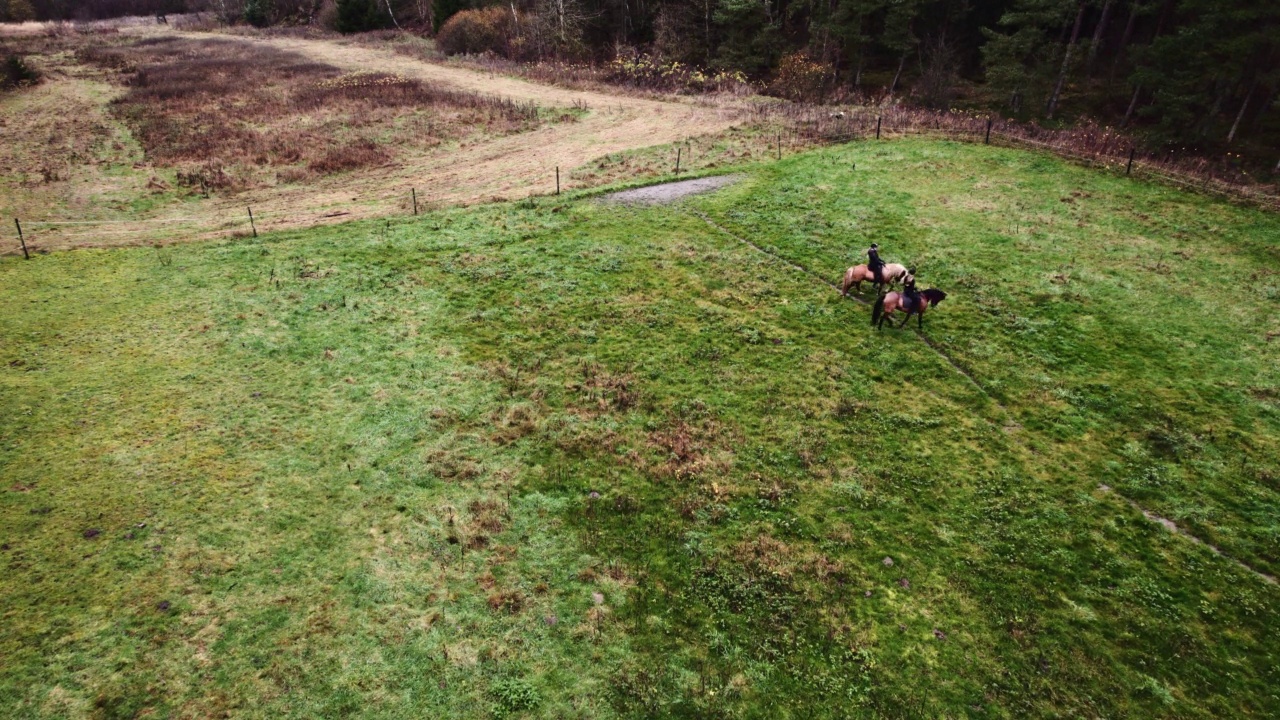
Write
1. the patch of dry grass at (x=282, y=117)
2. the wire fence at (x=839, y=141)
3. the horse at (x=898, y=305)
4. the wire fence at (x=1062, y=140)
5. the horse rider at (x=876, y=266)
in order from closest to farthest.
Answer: the horse at (x=898, y=305), the horse rider at (x=876, y=266), the wire fence at (x=839, y=141), the wire fence at (x=1062, y=140), the patch of dry grass at (x=282, y=117)

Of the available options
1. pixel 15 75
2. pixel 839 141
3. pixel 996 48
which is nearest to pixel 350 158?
pixel 839 141

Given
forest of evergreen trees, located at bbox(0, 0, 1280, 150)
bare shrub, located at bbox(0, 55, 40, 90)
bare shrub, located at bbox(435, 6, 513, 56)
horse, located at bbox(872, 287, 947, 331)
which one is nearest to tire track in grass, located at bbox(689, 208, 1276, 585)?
horse, located at bbox(872, 287, 947, 331)

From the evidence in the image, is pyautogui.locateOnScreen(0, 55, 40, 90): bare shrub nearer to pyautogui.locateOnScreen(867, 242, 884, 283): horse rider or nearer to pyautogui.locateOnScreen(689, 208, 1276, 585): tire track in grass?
pyautogui.locateOnScreen(689, 208, 1276, 585): tire track in grass

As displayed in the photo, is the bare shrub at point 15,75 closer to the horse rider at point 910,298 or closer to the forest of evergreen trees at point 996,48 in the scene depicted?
the forest of evergreen trees at point 996,48

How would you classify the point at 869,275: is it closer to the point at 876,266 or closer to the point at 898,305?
the point at 876,266

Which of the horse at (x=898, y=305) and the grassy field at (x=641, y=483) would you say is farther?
the horse at (x=898, y=305)

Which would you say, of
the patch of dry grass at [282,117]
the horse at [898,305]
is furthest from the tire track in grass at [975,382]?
the patch of dry grass at [282,117]
